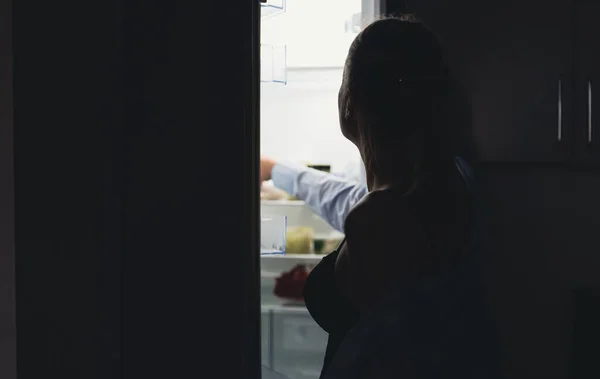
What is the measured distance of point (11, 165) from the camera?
1.03 m

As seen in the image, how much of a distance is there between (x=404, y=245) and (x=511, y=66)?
74 cm

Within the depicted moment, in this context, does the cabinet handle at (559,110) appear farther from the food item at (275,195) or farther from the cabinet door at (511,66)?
the food item at (275,195)

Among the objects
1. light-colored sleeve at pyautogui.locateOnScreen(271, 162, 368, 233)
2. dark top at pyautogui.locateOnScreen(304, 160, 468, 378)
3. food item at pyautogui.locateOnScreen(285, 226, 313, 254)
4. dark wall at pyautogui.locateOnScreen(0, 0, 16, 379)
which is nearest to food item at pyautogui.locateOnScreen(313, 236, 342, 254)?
food item at pyautogui.locateOnScreen(285, 226, 313, 254)

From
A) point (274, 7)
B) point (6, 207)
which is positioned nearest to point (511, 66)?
point (274, 7)

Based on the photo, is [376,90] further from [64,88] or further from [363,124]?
[64,88]

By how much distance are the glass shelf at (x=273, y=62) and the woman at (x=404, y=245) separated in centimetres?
56

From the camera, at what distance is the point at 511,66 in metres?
1.47

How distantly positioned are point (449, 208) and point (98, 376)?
0.68 metres

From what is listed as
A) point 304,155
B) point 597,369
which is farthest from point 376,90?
point 304,155

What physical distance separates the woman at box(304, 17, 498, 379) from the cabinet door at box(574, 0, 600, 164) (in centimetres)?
67

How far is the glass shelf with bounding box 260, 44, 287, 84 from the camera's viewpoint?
1556mm

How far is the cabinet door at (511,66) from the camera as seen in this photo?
1.45m

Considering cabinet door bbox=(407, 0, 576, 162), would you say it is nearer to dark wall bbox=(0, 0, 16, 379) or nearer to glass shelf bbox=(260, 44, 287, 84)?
glass shelf bbox=(260, 44, 287, 84)

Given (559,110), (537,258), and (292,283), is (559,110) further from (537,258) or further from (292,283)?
(292,283)
